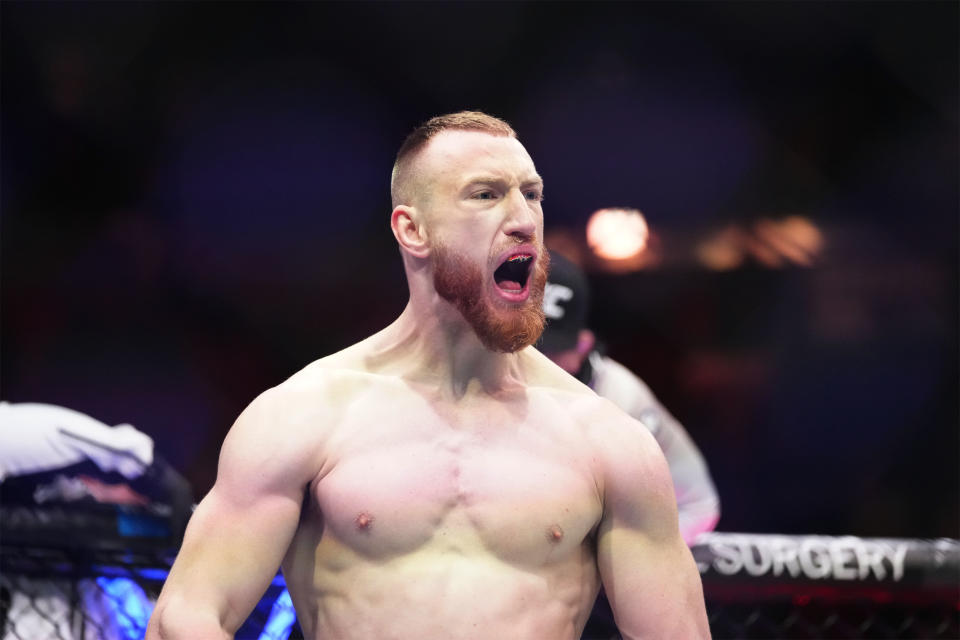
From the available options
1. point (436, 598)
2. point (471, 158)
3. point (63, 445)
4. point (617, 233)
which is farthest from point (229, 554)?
point (617, 233)

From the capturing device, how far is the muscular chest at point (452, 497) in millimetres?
1495

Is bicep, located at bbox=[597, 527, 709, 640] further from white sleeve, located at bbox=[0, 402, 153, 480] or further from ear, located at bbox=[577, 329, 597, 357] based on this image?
ear, located at bbox=[577, 329, 597, 357]

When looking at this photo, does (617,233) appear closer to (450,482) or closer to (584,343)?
(584,343)

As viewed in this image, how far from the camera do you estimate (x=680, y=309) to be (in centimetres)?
541

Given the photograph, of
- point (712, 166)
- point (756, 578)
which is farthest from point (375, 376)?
point (712, 166)

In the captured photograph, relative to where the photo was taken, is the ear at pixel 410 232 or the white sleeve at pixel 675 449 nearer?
the ear at pixel 410 232

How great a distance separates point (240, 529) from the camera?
4.81 feet

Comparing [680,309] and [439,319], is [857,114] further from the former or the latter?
[439,319]

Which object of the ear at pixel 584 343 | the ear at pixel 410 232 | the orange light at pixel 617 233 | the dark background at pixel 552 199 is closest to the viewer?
the ear at pixel 410 232

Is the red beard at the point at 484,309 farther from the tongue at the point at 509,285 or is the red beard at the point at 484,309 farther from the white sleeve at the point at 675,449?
the white sleeve at the point at 675,449

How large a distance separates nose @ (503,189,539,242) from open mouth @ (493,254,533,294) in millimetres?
37

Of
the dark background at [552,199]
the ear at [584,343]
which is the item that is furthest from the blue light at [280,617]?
the dark background at [552,199]

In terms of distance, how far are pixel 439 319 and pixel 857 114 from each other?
4.07 m

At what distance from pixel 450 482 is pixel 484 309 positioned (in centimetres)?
28
